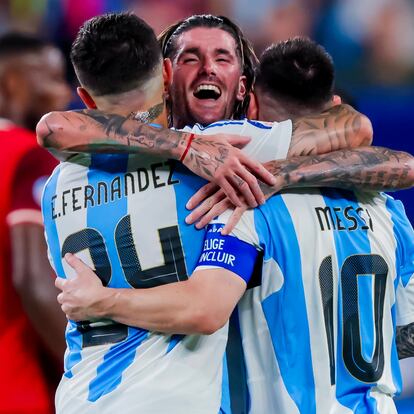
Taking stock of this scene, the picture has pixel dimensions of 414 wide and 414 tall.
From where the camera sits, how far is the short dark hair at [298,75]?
2.94 meters

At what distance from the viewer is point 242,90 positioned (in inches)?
148

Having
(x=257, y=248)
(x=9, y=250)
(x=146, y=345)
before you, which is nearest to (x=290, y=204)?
(x=257, y=248)

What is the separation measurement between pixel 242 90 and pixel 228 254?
1.26m

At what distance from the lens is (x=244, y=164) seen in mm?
2711

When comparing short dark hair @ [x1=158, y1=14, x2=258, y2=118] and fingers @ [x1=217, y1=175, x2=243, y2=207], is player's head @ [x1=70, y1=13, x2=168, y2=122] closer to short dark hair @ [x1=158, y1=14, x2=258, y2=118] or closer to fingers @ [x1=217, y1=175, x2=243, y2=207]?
fingers @ [x1=217, y1=175, x2=243, y2=207]

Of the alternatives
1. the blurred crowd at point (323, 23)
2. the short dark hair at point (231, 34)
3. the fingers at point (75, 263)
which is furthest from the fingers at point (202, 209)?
the blurred crowd at point (323, 23)

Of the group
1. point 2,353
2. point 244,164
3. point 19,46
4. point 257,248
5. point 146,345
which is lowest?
point 2,353

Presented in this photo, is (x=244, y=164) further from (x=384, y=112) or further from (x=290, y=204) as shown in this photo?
(x=384, y=112)

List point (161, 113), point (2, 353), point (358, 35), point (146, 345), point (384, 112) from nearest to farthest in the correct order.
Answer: point (146, 345), point (161, 113), point (2, 353), point (384, 112), point (358, 35)

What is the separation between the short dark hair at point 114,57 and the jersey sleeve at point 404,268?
941 millimetres

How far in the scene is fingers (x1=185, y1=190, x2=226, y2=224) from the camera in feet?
8.88

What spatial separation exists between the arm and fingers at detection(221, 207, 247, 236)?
25 millimetres

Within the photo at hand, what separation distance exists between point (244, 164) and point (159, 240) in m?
0.33

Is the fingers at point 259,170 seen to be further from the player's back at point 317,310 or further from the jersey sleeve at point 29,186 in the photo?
the jersey sleeve at point 29,186
